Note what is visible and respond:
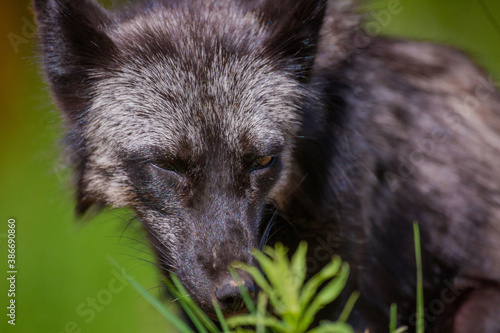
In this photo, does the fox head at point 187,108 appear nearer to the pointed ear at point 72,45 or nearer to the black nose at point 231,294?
the pointed ear at point 72,45

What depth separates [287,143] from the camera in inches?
135

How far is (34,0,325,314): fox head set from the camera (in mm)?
3055

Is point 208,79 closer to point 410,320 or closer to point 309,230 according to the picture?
point 309,230

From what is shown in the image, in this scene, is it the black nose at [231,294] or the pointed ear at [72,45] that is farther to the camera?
the pointed ear at [72,45]

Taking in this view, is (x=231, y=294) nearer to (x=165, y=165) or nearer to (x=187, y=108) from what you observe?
(x=165, y=165)

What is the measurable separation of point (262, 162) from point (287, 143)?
10.9 inches

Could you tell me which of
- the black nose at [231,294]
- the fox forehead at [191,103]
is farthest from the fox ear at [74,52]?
the black nose at [231,294]

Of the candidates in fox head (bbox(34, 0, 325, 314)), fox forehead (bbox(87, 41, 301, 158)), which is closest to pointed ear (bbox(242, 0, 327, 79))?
fox head (bbox(34, 0, 325, 314))

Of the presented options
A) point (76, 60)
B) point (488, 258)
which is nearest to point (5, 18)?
point (76, 60)

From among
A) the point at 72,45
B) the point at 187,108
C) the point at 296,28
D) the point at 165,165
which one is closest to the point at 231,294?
the point at 165,165

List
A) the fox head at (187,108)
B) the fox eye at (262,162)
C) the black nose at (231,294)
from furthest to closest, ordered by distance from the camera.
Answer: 1. the fox eye at (262,162)
2. the fox head at (187,108)
3. the black nose at (231,294)

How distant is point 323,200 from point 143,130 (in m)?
1.12

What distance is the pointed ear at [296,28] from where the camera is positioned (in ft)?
11.1

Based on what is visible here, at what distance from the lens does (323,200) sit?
11.8 ft
